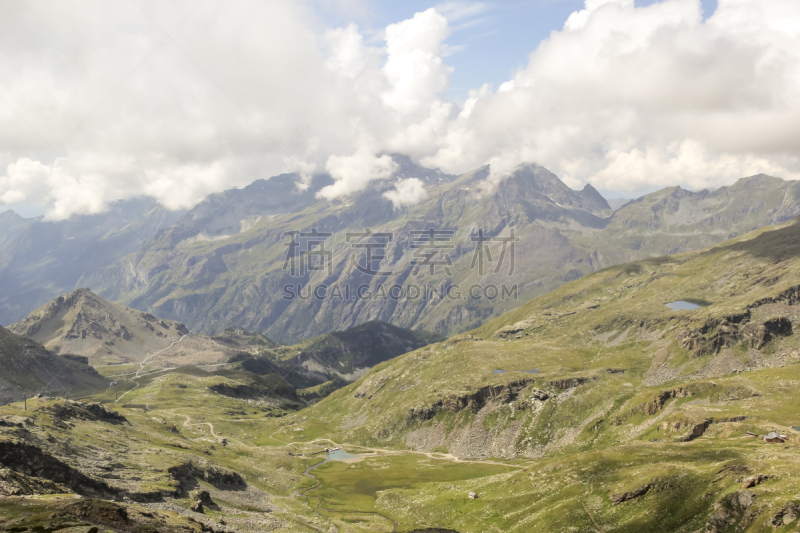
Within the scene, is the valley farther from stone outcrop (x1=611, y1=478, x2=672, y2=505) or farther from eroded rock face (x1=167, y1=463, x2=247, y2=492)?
eroded rock face (x1=167, y1=463, x2=247, y2=492)

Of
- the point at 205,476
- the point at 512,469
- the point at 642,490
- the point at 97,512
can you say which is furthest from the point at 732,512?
the point at 205,476

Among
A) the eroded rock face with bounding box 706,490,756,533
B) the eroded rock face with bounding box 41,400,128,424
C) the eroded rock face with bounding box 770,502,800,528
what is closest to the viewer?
the eroded rock face with bounding box 770,502,800,528

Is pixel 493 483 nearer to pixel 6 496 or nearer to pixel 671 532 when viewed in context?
pixel 671 532

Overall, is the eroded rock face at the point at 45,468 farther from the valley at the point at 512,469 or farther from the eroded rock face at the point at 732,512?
the eroded rock face at the point at 732,512

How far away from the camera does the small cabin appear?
10945 cm

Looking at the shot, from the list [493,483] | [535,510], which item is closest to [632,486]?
[535,510]

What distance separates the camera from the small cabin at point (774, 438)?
4309 inches

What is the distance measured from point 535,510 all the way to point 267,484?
88.8 meters

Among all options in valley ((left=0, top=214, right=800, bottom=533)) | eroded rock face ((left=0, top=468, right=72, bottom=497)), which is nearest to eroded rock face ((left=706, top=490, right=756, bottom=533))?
valley ((left=0, top=214, right=800, bottom=533))

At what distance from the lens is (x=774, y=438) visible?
362ft

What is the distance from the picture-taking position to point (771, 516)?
6569cm

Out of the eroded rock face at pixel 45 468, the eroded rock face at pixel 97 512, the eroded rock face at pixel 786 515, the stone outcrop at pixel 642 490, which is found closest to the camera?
the eroded rock face at pixel 97 512

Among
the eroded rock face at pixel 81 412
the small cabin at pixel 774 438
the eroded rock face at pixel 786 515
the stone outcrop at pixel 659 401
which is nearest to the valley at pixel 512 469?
the eroded rock face at pixel 786 515

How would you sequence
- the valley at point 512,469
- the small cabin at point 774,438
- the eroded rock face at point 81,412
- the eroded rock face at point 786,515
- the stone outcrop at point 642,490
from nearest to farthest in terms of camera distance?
the eroded rock face at point 786,515 < the valley at point 512,469 < the stone outcrop at point 642,490 < the small cabin at point 774,438 < the eroded rock face at point 81,412
